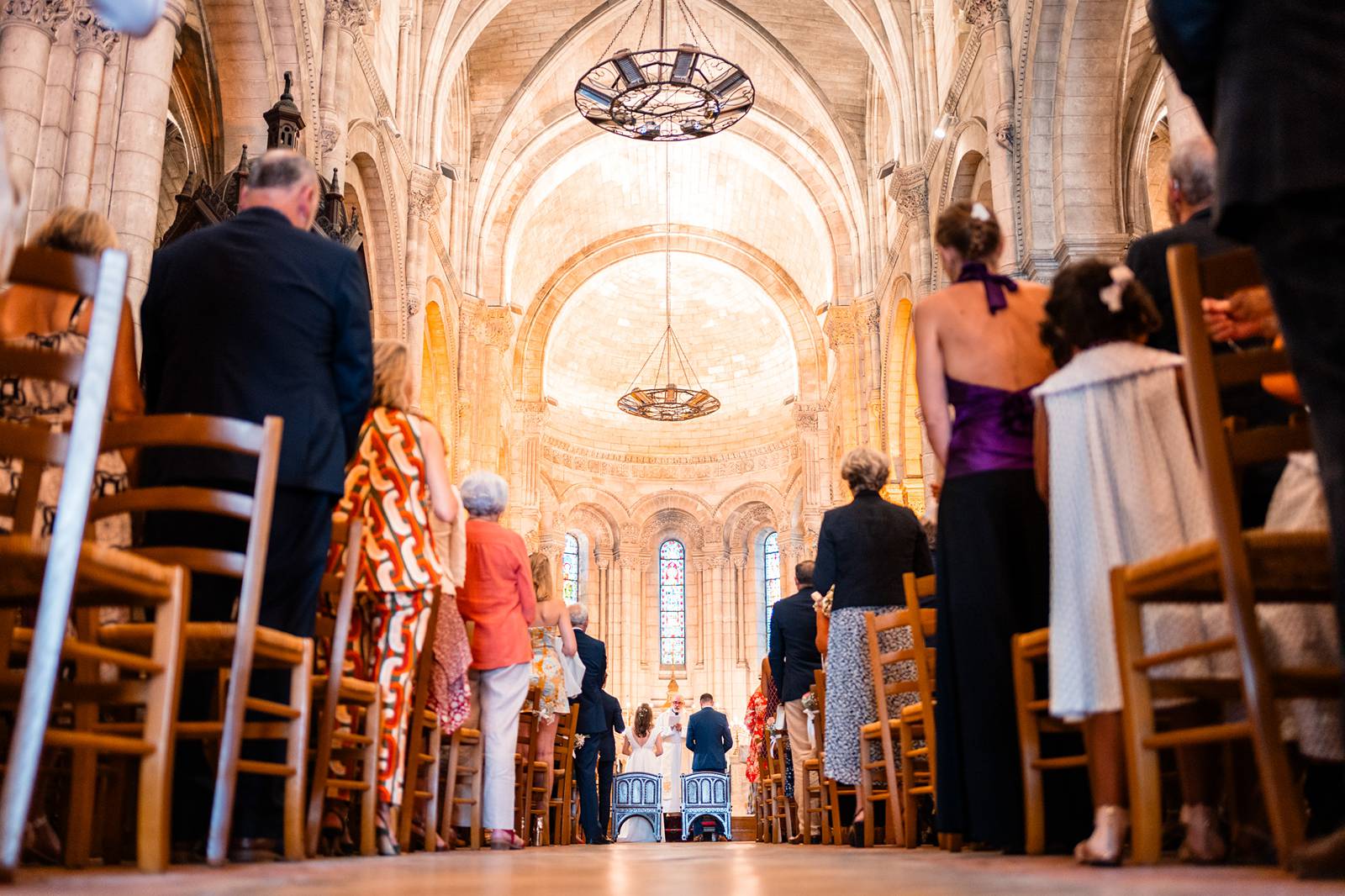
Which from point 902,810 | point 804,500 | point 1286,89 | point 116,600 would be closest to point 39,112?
point 116,600

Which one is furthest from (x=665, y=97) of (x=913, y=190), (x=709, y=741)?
(x=709, y=741)

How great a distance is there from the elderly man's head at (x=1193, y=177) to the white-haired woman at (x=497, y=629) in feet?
10.1

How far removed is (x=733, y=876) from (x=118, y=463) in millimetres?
2030

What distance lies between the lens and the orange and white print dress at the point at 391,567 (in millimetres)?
4082

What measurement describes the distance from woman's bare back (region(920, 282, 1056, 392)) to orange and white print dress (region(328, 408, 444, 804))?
180 centimetres

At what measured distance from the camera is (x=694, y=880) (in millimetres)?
2320

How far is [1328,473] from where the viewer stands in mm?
1806

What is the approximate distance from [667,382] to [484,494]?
21920 millimetres

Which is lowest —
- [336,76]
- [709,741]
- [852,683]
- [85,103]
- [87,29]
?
[852,683]

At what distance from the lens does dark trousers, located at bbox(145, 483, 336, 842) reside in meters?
3.13

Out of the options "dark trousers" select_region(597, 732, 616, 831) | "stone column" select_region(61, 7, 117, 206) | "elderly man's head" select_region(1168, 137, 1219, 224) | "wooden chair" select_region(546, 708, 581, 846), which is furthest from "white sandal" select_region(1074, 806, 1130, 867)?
"dark trousers" select_region(597, 732, 616, 831)

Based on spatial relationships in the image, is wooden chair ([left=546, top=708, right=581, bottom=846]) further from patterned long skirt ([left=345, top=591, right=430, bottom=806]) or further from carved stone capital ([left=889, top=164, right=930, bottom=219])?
carved stone capital ([left=889, top=164, right=930, bottom=219])

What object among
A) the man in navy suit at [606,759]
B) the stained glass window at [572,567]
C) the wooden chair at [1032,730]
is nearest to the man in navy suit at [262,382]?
the wooden chair at [1032,730]

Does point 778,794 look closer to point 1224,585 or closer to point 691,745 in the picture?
point 691,745
